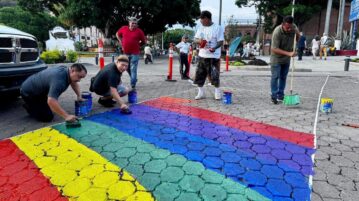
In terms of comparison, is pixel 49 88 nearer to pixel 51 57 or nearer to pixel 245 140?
pixel 245 140

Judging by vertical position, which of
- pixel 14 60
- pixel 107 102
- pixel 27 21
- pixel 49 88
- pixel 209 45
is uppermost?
pixel 27 21

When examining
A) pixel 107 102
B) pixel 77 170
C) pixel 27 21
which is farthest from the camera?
pixel 27 21

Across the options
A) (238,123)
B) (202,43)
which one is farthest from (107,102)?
(238,123)

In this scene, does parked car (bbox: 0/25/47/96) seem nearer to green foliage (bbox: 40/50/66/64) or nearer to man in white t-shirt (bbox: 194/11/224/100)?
man in white t-shirt (bbox: 194/11/224/100)

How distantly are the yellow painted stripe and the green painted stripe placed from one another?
105 mm

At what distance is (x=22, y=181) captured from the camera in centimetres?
264

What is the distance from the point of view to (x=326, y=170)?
2.92 meters

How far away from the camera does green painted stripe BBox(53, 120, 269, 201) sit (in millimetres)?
2459

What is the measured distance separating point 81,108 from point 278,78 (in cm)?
388

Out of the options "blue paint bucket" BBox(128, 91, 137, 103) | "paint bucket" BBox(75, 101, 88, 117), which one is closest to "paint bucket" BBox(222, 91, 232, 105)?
"blue paint bucket" BBox(128, 91, 137, 103)

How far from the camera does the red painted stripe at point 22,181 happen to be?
2400 millimetres

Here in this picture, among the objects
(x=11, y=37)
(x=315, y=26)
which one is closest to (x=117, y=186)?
(x=11, y=37)

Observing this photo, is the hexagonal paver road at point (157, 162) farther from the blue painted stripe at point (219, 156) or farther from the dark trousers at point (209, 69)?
the dark trousers at point (209, 69)

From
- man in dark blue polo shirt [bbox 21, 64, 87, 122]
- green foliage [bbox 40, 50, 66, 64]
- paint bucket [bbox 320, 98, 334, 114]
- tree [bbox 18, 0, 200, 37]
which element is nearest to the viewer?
man in dark blue polo shirt [bbox 21, 64, 87, 122]
